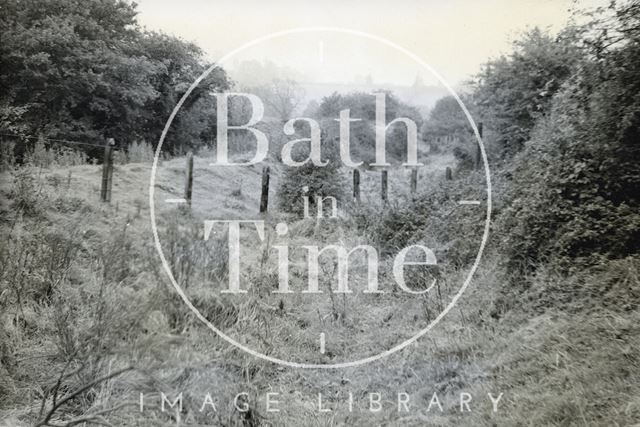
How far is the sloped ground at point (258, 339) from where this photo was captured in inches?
153

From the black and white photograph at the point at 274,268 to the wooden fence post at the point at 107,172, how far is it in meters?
0.04

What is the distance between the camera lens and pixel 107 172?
6359 mm

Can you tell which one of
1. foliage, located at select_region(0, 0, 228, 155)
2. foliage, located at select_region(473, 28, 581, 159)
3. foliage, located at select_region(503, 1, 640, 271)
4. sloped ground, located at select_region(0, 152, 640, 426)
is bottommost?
sloped ground, located at select_region(0, 152, 640, 426)

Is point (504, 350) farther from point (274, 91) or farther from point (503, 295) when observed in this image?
point (274, 91)

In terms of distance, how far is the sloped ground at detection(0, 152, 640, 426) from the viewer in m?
3.89

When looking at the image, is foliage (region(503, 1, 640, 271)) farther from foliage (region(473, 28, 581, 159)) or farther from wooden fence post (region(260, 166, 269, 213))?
foliage (region(473, 28, 581, 159))

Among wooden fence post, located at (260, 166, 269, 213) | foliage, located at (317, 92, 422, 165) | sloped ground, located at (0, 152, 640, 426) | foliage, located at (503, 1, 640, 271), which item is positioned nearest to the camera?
sloped ground, located at (0, 152, 640, 426)

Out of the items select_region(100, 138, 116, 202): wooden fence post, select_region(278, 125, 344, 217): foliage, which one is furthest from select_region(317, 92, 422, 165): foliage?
select_region(100, 138, 116, 202): wooden fence post

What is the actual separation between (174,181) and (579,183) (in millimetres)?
5560

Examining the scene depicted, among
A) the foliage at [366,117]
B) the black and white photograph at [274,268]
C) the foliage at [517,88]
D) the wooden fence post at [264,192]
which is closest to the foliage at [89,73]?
the black and white photograph at [274,268]

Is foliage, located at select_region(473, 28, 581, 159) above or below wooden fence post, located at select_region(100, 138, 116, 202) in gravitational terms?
above

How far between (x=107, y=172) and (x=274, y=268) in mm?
2368

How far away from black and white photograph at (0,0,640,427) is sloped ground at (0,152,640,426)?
20 millimetres

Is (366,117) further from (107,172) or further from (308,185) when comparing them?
(107,172)
